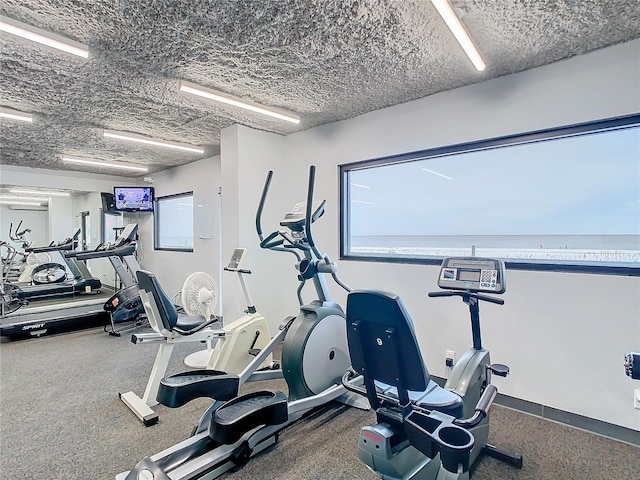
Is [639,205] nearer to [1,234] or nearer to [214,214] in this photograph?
[214,214]

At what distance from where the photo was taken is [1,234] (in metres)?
5.16

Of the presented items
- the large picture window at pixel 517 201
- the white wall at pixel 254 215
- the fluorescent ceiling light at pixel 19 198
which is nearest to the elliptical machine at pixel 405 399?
the large picture window at pixel 517 201

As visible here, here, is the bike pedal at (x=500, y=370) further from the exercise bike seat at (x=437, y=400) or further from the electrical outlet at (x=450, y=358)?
the electrical outlet at (x=450, y=358)

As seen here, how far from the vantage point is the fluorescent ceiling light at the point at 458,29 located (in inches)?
70.9

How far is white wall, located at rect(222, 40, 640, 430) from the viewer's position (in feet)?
7.79

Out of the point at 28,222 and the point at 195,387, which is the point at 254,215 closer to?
the point at 195,387

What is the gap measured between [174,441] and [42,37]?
2.67 metres

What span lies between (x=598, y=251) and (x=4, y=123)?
233 inches

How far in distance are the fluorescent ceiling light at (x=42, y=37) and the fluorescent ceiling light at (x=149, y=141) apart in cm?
218

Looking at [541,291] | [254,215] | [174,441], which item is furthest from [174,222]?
[541,291]

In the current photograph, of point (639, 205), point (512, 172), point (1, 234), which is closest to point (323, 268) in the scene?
point (512, 172)

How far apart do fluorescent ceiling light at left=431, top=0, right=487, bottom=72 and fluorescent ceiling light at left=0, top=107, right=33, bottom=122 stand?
4028mm

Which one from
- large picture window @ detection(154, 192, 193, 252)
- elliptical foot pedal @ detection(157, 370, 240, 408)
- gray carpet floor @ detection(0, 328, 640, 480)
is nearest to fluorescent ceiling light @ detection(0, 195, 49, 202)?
large picture window @ detection(154, 192, 193, 252)

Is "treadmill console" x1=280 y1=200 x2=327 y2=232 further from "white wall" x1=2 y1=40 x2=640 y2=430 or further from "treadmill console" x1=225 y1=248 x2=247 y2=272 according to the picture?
"white wall" x1=2 y1=40 x2=640 y2=430
